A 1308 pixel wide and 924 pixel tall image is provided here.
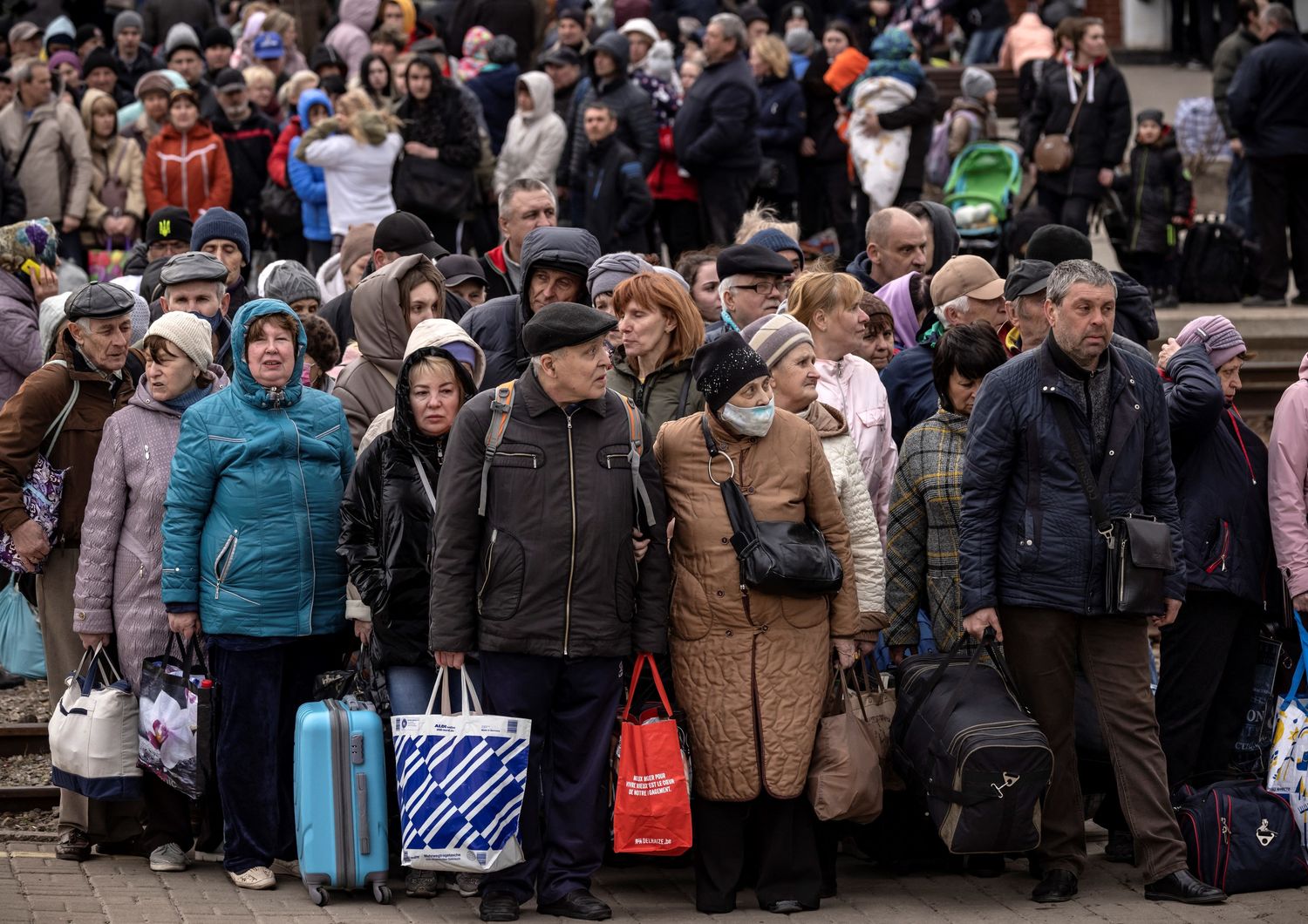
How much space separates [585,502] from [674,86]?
8964 millimetres

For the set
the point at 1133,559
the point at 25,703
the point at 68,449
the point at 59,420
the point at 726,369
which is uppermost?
the point at 726,369

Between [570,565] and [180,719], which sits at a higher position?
[570,565]

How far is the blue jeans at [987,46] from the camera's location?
21.1 meters

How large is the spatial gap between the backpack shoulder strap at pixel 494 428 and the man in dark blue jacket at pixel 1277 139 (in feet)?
28.6

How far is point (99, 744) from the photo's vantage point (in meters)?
6.48

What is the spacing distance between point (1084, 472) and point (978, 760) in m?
1.05

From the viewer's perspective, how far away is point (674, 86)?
14.4 meters

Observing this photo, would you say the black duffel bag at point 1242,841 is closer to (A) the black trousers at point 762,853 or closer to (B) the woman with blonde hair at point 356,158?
(A) the black trousers at point 762,853

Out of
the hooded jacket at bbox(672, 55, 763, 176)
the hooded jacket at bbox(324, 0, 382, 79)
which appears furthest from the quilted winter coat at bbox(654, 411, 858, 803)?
the hooded jacket at bbox(324, 0, 382, 79)

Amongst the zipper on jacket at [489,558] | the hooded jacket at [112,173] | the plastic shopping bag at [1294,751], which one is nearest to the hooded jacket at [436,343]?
the zipper on jacket at [489,558]

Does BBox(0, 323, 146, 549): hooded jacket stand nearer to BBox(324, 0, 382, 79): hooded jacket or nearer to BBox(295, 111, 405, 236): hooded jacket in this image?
BBox(295, 111, 405, 236): hooded jacket

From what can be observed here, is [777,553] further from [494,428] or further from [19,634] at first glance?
[19,634]

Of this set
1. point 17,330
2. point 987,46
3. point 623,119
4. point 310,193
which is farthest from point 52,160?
point 987,46

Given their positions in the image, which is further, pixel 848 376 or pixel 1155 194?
pixel 1155 194
